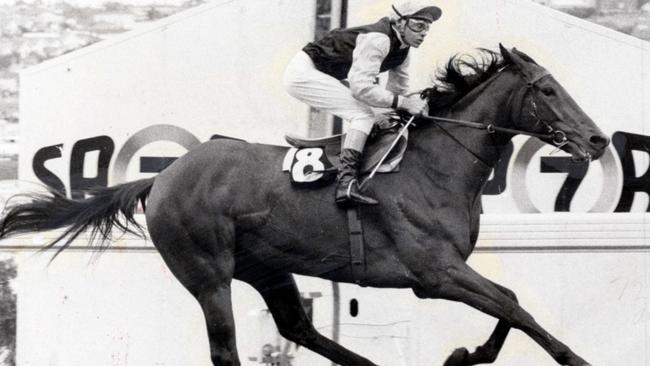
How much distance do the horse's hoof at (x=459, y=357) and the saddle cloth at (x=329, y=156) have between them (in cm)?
93

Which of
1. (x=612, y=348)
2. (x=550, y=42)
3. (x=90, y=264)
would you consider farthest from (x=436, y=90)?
(x=90, y=264)

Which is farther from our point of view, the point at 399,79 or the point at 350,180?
the point at 399,79

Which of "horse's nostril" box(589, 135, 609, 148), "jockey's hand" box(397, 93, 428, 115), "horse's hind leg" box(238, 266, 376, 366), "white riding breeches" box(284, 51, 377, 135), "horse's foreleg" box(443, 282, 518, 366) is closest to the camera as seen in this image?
"horse's nostril" box(589, 135, 609, 148)

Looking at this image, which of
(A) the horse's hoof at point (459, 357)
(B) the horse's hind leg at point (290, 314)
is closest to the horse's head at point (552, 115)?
(A) the horse's hoof at point (459, 357)

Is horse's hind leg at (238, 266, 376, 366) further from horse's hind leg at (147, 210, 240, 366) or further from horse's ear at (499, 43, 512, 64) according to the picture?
horse's ear at (499, 43, 512, 64)

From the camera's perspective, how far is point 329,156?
566 cm

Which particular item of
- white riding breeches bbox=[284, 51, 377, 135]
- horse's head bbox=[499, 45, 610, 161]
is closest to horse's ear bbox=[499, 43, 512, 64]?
horse's head bbox=[499, 45, 610, 161]

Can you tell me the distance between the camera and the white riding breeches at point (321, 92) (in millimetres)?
5719

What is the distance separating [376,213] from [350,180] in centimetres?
22

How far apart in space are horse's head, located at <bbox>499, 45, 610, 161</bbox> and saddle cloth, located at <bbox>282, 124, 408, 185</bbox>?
0.60 m

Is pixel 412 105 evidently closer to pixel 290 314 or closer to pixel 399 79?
pixel 399 79

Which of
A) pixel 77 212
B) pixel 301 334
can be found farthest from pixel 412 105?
pixel 77 212

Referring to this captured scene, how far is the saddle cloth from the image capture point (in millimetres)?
5605

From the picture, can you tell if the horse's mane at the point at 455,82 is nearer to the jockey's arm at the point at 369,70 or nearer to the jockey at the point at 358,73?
the jockey at the point at 358,73
